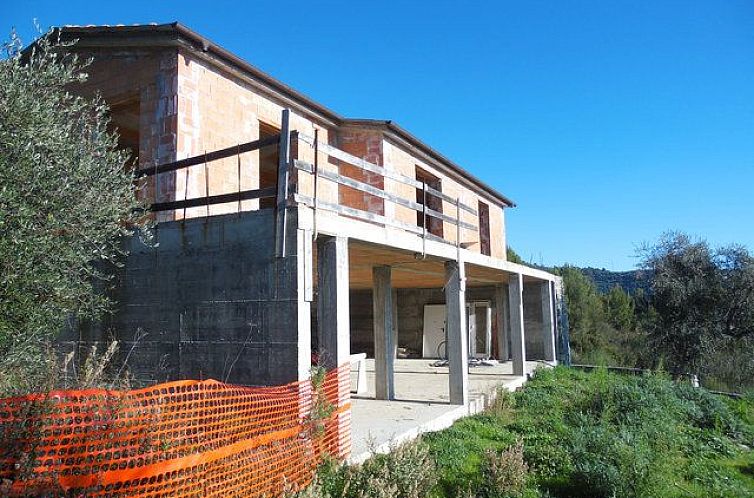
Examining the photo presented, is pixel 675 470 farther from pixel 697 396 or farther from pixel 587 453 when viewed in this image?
pixel 697 396

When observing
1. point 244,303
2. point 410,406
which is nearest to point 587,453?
point 410,406

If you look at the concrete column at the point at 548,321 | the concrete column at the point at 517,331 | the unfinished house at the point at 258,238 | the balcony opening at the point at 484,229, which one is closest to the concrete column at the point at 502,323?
the concrete column at the point at 548,321

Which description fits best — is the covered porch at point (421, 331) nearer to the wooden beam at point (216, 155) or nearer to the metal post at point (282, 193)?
the metal post at point (282, 193)

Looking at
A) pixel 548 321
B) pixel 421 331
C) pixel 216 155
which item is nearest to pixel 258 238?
pixel 216 155

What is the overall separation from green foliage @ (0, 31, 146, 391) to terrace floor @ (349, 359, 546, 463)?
146 inches

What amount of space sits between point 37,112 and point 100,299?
8.68ft

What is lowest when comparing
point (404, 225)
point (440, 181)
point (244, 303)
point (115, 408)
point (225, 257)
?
point (115, 408)

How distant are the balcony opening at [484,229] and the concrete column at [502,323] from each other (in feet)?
5.81

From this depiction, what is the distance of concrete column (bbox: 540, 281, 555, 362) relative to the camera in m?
17.3

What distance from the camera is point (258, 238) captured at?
6.34 meters

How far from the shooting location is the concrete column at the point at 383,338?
10242 mm

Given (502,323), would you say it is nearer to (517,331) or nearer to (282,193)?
(517,331)

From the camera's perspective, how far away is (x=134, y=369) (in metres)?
7.32

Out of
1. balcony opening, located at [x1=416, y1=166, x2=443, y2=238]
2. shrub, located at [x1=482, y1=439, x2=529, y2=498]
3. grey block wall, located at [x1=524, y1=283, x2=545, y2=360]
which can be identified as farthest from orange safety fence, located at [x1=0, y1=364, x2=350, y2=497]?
grey block wall, located at [x1=524, y1=283, x2=545, y2=360]
